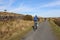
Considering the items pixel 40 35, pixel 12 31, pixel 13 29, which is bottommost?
pixel 13 29

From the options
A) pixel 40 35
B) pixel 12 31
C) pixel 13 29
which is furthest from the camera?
pixel 13 29

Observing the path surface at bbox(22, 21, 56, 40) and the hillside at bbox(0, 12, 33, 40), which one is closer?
the path surface at bbox(22, 21, 56, 40)

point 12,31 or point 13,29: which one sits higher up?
point 12,31

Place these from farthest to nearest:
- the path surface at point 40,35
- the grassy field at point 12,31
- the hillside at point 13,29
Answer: the hillside at point 13,29, the grassy field at point 12,31, the path surface at point 40,35

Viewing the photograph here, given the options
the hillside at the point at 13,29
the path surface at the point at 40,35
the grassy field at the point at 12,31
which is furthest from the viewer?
the hillside at the point at 13,29

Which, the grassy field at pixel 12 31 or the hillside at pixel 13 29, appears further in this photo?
the hillside at pixel 13 29

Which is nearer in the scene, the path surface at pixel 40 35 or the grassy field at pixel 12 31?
the path surface at pixel 40 35

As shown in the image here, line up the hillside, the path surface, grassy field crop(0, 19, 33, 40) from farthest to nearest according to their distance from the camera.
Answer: the hillside < grassy field crop(0, 19, 33, 40) < the path surface

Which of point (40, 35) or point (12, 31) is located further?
point (12, 31)

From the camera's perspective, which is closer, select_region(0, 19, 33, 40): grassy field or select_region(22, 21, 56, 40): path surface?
select_region(22, 21, 56, 40): path surface

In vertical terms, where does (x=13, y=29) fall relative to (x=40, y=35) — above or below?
below

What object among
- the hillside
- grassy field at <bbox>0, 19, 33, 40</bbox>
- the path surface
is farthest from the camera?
the hillside

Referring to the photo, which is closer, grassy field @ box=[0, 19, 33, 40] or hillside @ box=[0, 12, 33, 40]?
grassy field @ box=[0, 19, 33, 40]

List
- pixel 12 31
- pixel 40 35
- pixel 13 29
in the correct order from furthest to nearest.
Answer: pixel 13 29, pixel 12 31, pixel 40 35
